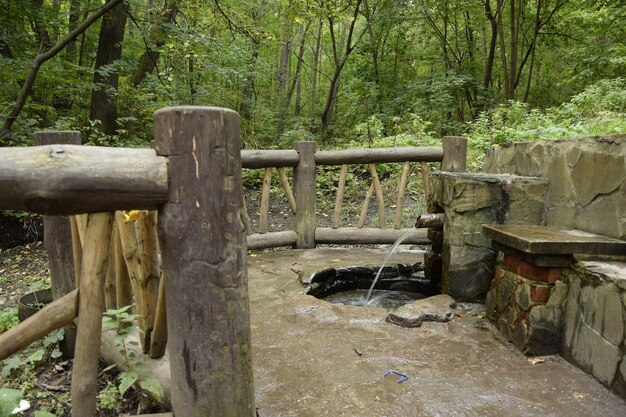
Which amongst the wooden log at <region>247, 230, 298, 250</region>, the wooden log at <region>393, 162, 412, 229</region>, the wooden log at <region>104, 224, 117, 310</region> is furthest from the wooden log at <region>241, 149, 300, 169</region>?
the wooden log at <region>104, 224, 117, 310</region>

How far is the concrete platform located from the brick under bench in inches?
4.5

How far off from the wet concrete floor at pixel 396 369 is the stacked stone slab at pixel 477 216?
25 cm

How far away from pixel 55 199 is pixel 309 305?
7.37ft

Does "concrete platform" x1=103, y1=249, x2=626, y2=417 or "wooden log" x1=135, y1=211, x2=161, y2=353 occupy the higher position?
"wooden log" x1=135, y1=211, x2=161, y2=353

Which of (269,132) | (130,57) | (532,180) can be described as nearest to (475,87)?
(269,132)

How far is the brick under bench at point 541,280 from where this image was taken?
95.0 inches

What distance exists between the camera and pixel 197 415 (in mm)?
1586

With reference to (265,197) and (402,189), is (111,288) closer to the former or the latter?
(265,197)

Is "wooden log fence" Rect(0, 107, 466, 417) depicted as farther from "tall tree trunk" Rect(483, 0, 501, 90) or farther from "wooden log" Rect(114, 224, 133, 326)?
"tall tree trunk" Rect(483, 0, 501, 90)

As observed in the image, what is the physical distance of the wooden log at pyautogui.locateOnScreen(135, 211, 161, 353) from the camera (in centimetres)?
194

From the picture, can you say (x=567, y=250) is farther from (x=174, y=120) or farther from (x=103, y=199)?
(x=103, y=199)

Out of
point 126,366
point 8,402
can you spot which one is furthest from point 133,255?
point 8,402

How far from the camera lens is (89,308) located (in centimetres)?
155

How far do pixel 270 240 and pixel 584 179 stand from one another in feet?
10.6
